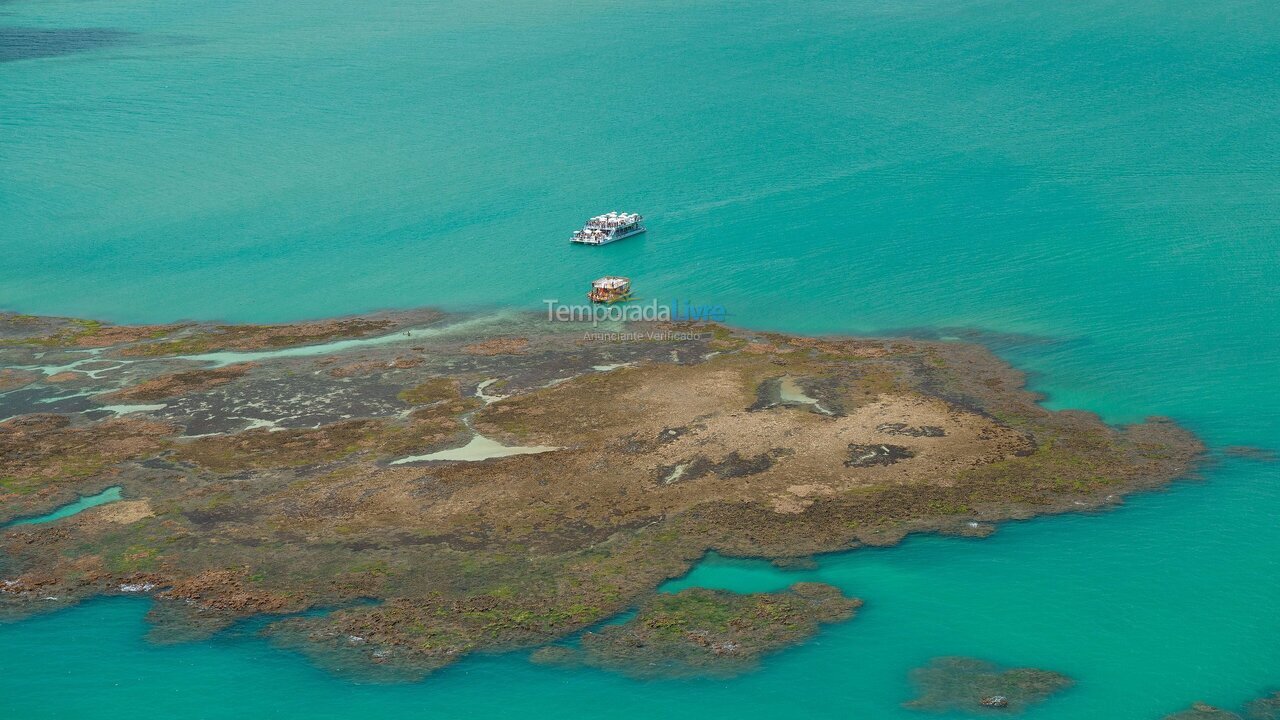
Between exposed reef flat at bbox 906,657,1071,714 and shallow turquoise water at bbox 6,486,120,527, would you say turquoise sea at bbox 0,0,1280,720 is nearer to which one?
exposed reef flat at bbox 906,657,1071,714

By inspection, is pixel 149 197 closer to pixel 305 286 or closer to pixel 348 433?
pixel 305 286

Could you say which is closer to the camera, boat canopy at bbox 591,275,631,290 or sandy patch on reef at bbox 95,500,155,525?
sandy patch on reef at bbox 95,500,155,525

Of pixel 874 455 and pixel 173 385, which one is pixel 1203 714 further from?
pixel 173 385

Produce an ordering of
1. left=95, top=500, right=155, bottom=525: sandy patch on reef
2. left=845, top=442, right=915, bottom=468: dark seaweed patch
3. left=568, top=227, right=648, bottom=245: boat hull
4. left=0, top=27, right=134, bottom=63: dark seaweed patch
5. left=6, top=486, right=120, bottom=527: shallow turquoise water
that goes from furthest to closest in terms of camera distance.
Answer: left=0, top=27, right=134, bottom=63: dark seaweed patch → left=568, top=227, right=648, bottom=245: boat hull → left=845, top=442, right=915, bottom=468: dark seaweed patch → left=6, top=486, right=120, bottom=527: shallow turquoise water → left=95, top=500, right=155, bottom=525: sandy patch on reef

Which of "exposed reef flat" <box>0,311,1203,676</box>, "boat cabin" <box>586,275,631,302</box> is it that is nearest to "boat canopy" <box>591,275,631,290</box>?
"boat cabin" <box>586,275,631,302</box>

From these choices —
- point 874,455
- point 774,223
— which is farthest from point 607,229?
point 874,455

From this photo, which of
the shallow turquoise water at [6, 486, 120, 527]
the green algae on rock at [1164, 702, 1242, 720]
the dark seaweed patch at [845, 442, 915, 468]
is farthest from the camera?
the dark seaweed patch at [845, 442, 915, 468]

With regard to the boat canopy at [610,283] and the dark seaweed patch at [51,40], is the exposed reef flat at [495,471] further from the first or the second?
the dark seaweed patch at [51,40]

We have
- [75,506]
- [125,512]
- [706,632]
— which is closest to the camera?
[706,632]
